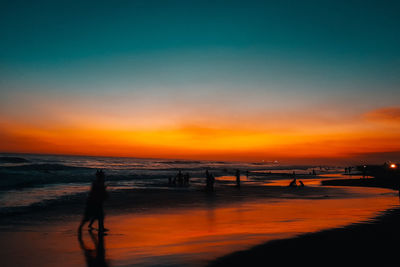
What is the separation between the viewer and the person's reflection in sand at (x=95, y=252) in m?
8.99

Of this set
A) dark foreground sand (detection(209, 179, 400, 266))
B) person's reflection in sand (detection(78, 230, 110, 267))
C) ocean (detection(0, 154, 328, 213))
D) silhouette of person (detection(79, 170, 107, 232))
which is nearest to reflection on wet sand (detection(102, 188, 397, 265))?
person's reflection in sand (detection(78, 230, 110, 267))

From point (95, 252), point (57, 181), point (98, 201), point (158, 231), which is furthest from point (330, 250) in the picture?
point (57, 181)

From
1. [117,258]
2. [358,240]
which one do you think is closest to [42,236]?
[117,258]

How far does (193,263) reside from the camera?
870cm

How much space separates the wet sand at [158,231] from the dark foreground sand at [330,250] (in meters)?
0.63

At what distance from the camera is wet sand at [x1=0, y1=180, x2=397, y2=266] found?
31.3ft

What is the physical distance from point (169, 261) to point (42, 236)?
6.28m

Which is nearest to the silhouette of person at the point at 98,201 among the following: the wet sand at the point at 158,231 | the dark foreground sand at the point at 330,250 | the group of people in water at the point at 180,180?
the wet sand at the point at 158,231

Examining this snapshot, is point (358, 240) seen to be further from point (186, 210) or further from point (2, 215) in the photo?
point (2, 215)

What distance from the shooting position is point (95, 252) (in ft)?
A: 33.0

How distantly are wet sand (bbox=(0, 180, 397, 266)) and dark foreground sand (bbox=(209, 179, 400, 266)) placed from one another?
2.07 ft

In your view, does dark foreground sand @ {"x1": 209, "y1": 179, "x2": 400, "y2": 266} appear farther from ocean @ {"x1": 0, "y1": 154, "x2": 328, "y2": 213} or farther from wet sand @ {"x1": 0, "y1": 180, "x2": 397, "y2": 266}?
ocean @ {"x1": 0, "y1": 154, "x2": 328, "y2": 213}

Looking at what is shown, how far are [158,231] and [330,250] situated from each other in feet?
21.6

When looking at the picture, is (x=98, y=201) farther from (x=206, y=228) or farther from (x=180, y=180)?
(x=180, y=180)
